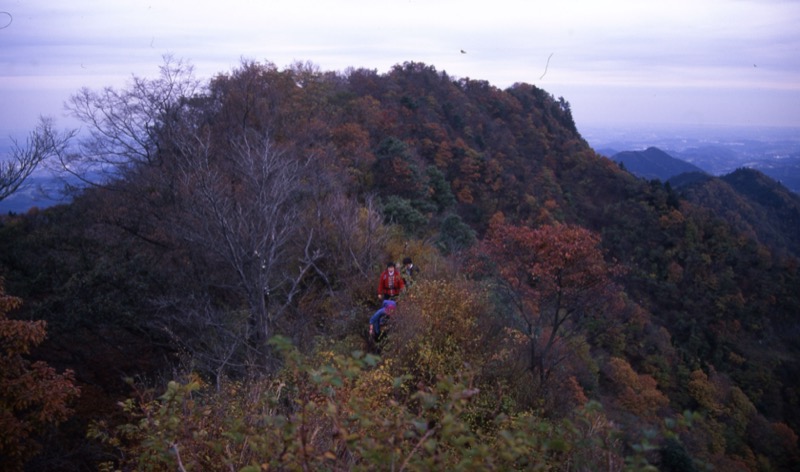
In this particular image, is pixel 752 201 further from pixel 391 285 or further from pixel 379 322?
pixel 379 322

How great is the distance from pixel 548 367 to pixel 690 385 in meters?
17.7

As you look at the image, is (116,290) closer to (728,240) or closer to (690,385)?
(690,385)

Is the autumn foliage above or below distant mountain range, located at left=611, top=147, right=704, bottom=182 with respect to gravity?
below

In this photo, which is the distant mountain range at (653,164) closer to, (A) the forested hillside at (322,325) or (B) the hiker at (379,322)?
(A) the forested hillside at (322,325)

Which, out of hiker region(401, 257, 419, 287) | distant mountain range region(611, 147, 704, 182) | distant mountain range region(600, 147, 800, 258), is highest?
distant mountain range region(611, 147, 704, 182)

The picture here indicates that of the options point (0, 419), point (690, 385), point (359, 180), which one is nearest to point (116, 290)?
point (0, 419)

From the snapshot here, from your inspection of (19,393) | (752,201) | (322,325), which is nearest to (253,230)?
(322,325)

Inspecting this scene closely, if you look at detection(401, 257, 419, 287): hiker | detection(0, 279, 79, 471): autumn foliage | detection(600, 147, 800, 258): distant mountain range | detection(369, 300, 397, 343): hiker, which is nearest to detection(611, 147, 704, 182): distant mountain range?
detection(600, 147, 800, 258): distant mountain range

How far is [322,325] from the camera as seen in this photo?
31.1 ft

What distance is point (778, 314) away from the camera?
31.2 m

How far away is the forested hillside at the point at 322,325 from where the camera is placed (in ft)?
8.89

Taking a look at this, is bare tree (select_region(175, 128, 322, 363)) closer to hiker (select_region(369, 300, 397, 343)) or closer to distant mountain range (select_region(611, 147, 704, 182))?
hiker (select_region(369, 300, 397, 343))

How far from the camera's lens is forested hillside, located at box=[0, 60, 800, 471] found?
107 inches

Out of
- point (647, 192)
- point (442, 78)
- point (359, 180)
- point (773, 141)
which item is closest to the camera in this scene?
point (359, 180)
